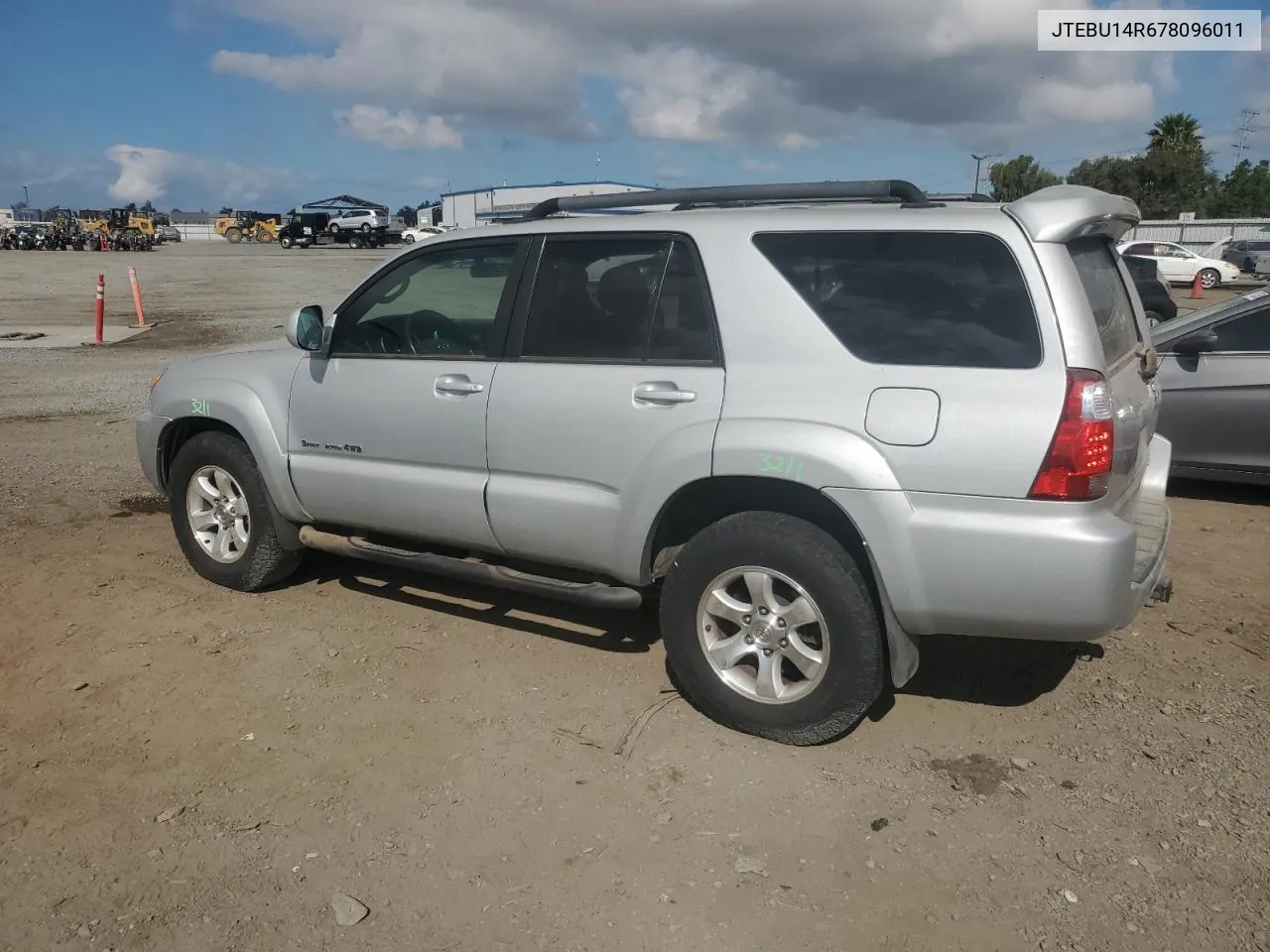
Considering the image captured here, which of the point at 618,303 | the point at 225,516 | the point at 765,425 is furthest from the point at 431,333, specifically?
the point at 765,425

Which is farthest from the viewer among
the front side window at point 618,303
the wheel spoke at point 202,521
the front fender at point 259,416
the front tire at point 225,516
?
the wheel spoke at point 202,521

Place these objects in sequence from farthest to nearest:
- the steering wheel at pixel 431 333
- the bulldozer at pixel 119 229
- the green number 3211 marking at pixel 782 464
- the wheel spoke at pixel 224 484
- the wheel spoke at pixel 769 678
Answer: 1. the bulldozer at pixel 119 229
2. the wheel spoke at pixel 224 484
3. the steering wheel at pixel 431 333
4. the wheel spoke at pixel 769 678
5. the green number 3211 marking at pixel 782 464

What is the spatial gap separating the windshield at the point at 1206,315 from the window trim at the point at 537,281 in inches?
186

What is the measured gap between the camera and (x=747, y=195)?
4.23 m

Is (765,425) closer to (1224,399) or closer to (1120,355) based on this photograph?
(1120,355)

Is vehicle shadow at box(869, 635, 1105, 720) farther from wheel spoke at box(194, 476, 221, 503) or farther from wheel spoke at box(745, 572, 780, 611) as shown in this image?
wheel spoke at box(194, 476, 221, 503)

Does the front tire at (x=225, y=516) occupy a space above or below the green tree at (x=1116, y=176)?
below

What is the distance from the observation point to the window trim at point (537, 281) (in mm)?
3811

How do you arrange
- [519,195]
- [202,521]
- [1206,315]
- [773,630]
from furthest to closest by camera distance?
[519,195] → [1206,315] → [202,521] → [773,630]

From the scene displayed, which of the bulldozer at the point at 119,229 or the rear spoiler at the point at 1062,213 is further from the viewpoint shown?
the bulldozer at the point at 119,229

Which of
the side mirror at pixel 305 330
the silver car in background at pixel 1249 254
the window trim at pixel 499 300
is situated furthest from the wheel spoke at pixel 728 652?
the silver car in background at pixel 1249 254

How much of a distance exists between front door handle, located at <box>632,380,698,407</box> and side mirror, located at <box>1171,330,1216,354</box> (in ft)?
15.6

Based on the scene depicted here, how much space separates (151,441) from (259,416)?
86 cm

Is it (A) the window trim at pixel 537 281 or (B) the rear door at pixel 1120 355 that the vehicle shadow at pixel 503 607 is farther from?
(B) the rear door at pixel 1120 355
